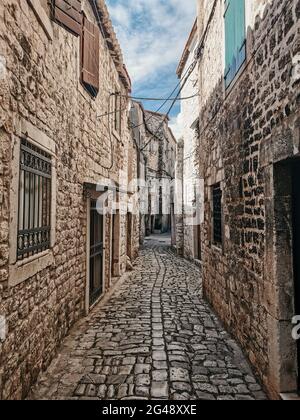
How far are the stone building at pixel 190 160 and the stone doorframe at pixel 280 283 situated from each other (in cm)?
708

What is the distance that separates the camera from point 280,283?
271 centimetres

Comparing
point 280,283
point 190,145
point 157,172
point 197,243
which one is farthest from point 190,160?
point 157,172

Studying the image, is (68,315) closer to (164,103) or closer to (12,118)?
(12,118)

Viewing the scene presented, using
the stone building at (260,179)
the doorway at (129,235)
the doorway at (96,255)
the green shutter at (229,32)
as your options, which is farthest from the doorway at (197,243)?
the green shutter at (229,32)

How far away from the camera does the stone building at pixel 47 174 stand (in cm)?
246

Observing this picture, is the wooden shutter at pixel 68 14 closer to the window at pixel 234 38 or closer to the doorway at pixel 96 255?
the window at pixel 234 38

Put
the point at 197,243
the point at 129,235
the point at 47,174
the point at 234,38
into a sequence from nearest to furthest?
the point at 47,174, the point at 234,38, the point at 197,243, the point at 129,235

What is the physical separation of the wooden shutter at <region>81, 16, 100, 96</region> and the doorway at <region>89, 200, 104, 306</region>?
7.91ft

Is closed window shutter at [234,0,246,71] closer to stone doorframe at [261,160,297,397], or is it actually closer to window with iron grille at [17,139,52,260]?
stone doorframe at [261,160,297,397]

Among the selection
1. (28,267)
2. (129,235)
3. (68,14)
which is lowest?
(129,235)

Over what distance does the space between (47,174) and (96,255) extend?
3.26m

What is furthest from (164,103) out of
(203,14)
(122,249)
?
(122,249)

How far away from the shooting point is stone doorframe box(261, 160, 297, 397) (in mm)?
2648

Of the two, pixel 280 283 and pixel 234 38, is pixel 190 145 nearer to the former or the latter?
pixel 234 38
